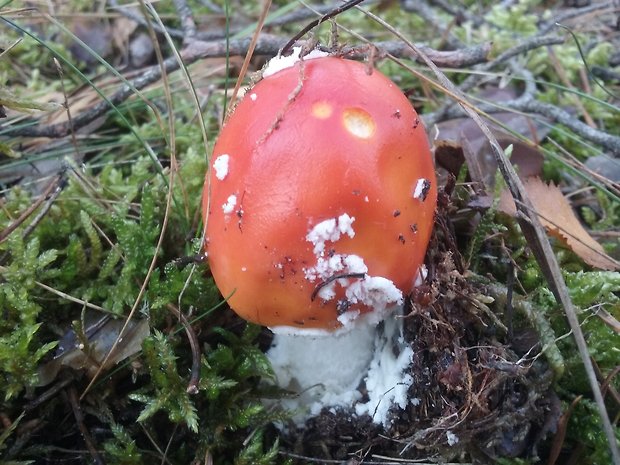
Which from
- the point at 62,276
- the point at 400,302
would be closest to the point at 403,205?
Result: the point at 400,302

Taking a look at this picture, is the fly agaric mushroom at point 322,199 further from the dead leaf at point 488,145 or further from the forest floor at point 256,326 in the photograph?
the dead leaf at point 488,145

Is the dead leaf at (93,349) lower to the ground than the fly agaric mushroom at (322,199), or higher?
lower

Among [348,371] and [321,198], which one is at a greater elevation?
[321,198]

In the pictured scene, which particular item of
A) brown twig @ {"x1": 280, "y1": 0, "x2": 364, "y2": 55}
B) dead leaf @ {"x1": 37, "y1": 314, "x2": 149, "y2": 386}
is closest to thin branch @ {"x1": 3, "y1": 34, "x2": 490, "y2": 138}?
brown twig @ {"x1": 280, "y1": 0, "x2": 364, "y2": 55}

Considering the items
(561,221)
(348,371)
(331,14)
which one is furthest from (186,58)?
(561,221)

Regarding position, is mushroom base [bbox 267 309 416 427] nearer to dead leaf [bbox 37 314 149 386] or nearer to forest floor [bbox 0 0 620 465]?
forest floor [bbox 0 0 620 465]

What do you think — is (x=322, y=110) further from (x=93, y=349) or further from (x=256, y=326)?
(x=93, y=349)

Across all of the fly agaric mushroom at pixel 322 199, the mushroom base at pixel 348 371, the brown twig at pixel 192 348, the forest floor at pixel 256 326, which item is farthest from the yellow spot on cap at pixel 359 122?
the brown twig at pixel 192 348
